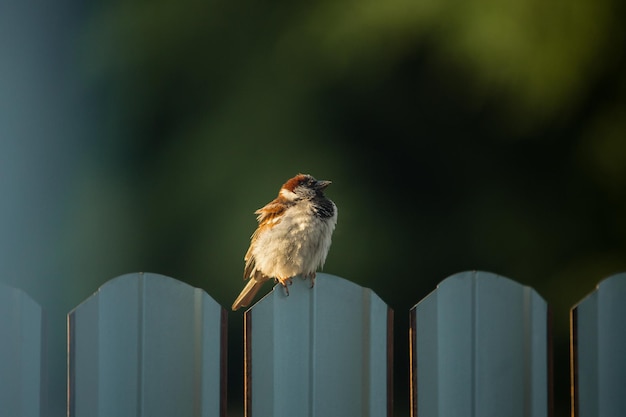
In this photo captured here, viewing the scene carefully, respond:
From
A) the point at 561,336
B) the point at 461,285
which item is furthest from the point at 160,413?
the point at 561,336

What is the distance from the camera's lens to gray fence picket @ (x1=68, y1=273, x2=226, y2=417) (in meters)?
1.59

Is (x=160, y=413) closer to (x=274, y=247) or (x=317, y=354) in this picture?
(x=317, y=354)

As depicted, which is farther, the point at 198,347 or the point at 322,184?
the point at 322,184

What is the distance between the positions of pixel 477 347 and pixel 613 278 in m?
0.44

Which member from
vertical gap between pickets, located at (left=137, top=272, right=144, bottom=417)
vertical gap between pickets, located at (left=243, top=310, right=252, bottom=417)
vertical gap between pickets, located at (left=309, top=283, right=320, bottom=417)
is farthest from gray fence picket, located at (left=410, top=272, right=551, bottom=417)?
vertical gap between pickets, located at (left=137, top=272, right=144, bottom=417)

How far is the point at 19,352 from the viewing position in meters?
1.57

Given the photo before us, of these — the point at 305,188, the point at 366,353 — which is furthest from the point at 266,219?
the point at 366,353

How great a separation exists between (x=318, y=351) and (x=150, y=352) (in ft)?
1.22

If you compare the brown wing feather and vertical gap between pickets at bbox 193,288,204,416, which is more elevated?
the brown wing feather

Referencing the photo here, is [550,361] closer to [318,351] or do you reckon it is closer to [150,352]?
[318,351]

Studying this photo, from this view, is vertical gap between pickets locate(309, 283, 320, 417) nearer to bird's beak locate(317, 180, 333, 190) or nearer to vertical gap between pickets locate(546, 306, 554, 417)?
vertical gap between pickets locate(546, 306, 554, 417)

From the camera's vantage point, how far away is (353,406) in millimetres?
1796

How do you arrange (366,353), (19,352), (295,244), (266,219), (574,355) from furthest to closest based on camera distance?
(266,219)
(295,244)
(574,355)
(366,353)
(19,352)

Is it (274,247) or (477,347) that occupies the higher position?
(274,247)
